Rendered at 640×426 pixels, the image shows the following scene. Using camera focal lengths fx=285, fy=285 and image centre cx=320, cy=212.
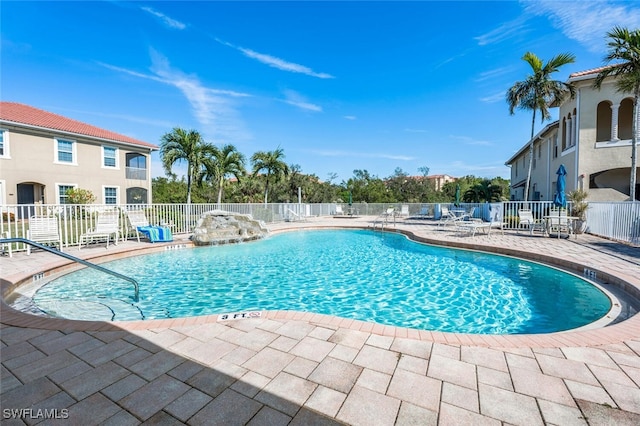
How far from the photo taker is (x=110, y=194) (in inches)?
749

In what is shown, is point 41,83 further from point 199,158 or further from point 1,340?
point 1,340

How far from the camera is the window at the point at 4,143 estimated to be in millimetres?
14609

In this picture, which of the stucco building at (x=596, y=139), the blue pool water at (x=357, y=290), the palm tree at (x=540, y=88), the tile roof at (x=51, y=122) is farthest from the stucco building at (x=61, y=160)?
the stucco building at (x=596, y=139)

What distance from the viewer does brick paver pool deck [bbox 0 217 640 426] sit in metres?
1.68

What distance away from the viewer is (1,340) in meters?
2.61

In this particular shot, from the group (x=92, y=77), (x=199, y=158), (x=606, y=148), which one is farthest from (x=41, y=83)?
(x=606, y=148)

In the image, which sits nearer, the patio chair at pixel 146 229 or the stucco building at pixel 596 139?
the patio chair at pixel 146 229

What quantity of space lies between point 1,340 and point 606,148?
62.8 ft

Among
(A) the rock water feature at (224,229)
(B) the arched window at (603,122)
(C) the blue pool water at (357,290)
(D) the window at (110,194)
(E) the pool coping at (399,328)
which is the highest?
(B) the arched window at (603,122)

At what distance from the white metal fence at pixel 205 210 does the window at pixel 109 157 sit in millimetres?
6442

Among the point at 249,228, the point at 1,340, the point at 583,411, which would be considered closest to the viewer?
the point at 583,411

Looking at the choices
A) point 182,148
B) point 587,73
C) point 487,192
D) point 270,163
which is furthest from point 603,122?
point 182,148

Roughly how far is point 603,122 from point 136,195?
28145 mm

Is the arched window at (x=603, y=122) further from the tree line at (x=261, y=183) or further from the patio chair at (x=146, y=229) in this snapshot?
the patio chair at (x=146, y=229)
